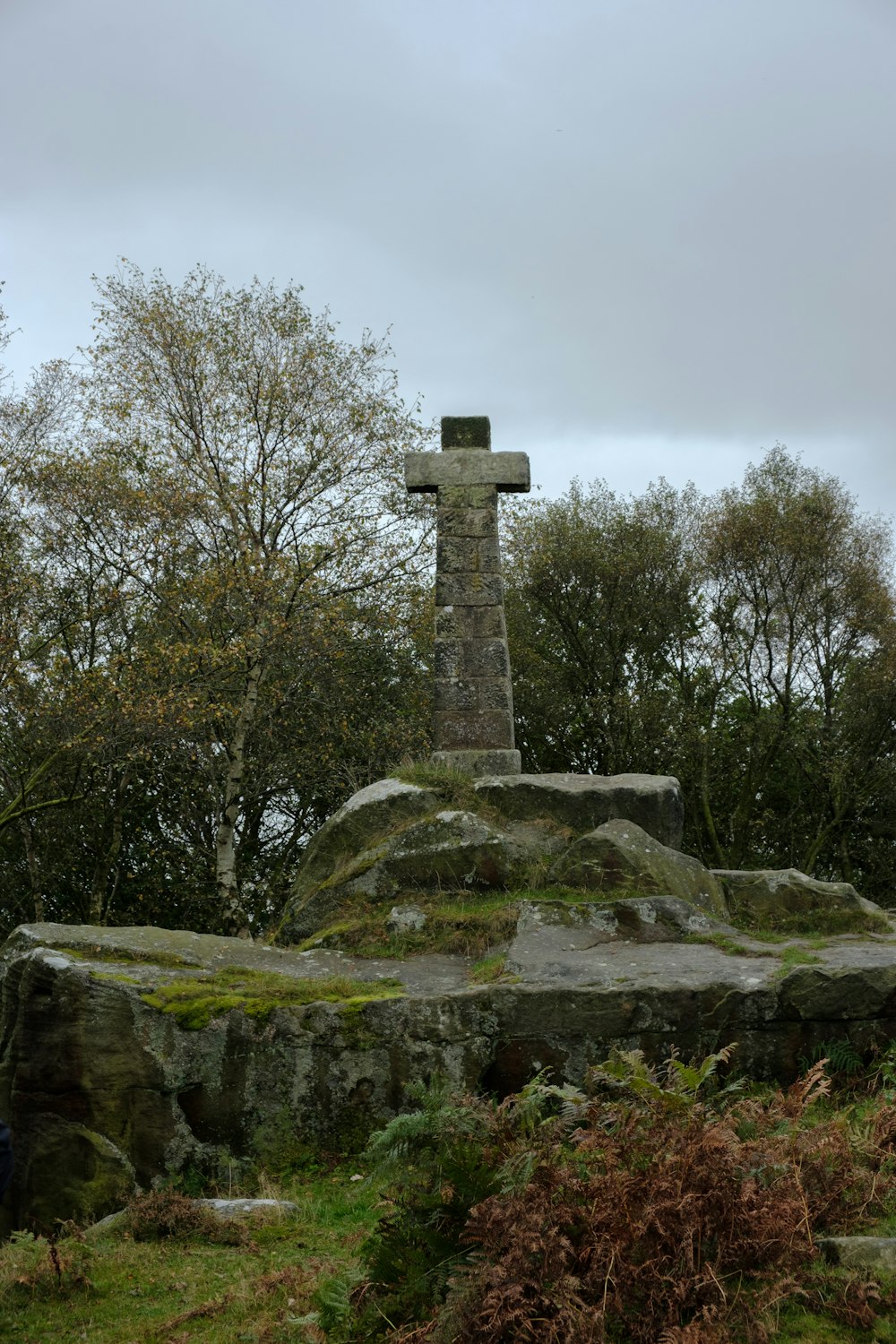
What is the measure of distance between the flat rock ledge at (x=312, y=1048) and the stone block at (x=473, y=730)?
18.2ft

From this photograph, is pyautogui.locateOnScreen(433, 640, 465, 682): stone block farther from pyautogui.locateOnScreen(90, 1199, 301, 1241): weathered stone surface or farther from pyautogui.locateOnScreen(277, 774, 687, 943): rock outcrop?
pyautogui.locateOnScreen(90, 1199, 301, 1241): weathered stone surface

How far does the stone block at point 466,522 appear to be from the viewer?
14.3 m

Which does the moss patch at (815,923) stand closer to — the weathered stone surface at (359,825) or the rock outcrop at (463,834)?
the rock outcrop at (463,834)

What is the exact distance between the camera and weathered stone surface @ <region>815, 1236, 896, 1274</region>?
4676 millimetres

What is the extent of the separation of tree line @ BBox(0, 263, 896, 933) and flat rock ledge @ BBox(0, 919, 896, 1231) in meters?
10.7

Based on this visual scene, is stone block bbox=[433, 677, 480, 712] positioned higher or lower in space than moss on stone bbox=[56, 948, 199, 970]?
higher

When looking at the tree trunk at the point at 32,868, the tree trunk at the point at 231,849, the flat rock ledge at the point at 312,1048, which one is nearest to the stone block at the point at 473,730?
the flat rock ledge at the point at 312,1048

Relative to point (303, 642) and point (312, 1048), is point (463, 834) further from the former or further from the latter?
point (303, 642)

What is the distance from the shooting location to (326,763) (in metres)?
23.3

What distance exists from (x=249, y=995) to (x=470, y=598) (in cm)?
682

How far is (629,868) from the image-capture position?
1057 cm

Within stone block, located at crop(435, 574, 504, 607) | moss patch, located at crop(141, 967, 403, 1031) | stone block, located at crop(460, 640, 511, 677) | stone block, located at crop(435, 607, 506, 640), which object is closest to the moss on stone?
moss patch, located at crop(141, 967, 403, 1031)

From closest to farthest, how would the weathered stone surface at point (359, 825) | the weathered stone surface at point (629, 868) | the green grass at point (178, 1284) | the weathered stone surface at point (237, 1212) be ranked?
the green grass at point (178, 1284)
the weathered stone surface at point (237, 1212)
the weathered stone surface at point (629, 868)
the weathered stone surface at point (359, 825)

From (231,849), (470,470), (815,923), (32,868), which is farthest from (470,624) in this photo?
(32,868)
